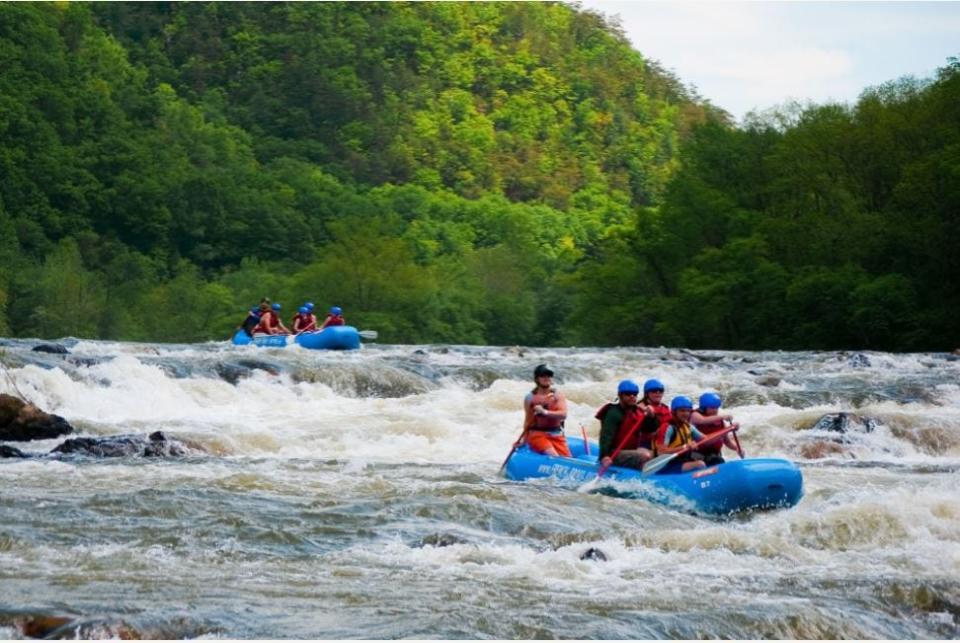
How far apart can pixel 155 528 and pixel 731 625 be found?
14.9 ft

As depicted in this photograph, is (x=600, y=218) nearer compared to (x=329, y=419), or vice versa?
(x=329, y=419)

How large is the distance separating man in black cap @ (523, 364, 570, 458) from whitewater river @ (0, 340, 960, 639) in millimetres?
563

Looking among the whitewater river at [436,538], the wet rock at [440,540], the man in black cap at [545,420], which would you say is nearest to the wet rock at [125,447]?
the whitewater river at [436,538]

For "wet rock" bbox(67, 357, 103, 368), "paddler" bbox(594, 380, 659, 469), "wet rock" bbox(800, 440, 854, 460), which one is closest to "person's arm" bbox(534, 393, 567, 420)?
"paddler" bbox(594, 380, 659, 469)

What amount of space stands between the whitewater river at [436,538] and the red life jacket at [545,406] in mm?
692

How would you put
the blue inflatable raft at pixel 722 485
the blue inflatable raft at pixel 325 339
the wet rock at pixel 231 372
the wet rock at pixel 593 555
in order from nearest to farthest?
the wet rock at pixel 593 555 < the blue inflatable raft at pixel 722 485 < the wet rock at pixel 231 372 < the blue inflatable raft at pixel 325 339

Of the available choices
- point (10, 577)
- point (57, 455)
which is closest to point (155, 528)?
point (10, 577)

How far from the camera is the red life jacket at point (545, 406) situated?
14211 millimetres

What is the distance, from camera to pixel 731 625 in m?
8.62

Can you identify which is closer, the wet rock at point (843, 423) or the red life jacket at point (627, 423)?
the red life jacket at point (627, 423)

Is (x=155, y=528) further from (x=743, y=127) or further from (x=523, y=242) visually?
(x=523, y=242)

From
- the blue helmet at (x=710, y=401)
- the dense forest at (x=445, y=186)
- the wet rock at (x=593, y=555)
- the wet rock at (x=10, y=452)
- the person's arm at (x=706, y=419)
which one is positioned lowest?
the wet rock at (x=10, y=452)

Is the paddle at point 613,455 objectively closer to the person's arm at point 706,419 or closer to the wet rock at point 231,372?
the person's arm at point 706,419

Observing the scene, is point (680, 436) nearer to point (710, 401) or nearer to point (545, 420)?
point (710, 401)
